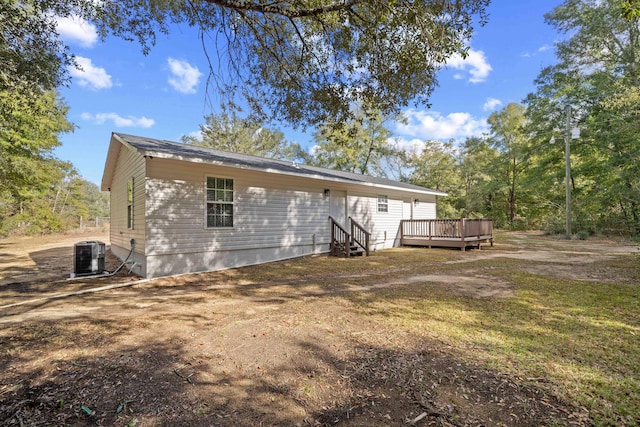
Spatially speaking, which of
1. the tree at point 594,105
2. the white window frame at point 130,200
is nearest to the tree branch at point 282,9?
the white window frame at point 130,200

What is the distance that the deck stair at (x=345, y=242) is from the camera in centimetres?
1013

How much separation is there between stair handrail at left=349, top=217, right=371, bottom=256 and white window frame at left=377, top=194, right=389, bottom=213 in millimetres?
1948

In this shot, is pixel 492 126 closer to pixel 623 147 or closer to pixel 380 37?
pixel 623 147

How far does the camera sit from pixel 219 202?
306 inches

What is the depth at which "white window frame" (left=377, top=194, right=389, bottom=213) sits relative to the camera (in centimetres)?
1302

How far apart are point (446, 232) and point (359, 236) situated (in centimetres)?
388

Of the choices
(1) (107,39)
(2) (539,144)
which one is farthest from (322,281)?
(2) (539,144)

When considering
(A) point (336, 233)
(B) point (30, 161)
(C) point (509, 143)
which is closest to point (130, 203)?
(A) point (336, 233)

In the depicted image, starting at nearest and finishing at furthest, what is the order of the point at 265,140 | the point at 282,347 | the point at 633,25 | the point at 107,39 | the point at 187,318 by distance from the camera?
the point at 282,347 → the point at 187,318 → the point at 107,39 → the point at 633,25 → the point at 265,140

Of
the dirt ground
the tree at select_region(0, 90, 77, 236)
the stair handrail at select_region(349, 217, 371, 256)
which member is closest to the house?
the stair handrail at select_region(349, 217, 371, 256)

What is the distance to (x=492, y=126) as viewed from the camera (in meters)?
24.8

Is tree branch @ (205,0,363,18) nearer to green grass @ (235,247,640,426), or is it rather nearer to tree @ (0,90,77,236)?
green grass @ (235,247,640,426)

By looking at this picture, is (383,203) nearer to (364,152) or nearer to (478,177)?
(364,152)

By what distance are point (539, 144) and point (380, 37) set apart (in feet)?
59.8
